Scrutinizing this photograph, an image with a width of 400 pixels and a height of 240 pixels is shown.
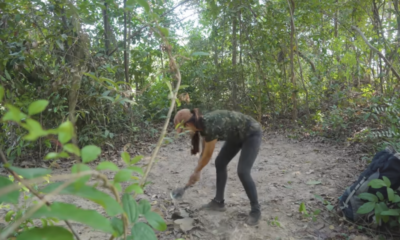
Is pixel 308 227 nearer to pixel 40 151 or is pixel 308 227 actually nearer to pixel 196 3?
pixel 40 151

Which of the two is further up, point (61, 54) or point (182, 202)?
point (61, 54)

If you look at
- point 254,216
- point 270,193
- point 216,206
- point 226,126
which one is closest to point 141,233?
point 226,126

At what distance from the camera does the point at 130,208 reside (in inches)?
40.5

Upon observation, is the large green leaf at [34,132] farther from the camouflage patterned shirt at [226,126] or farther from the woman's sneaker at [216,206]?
the woman's sneaker at [216,206]

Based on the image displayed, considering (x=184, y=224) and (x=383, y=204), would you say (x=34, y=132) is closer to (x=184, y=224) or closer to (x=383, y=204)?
(x=184, y=224)

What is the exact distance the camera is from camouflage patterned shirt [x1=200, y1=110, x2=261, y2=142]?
3.01m

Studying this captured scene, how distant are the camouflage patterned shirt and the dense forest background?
178 cm

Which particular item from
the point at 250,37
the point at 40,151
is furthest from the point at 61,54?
the point at 250,37

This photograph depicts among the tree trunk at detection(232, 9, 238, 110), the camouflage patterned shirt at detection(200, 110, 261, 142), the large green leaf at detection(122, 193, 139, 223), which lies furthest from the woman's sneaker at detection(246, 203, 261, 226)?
the tree trunk at detection(232, 9, 238, 110)

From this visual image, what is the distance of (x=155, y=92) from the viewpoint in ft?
25.8

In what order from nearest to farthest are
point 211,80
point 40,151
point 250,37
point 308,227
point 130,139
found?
1. point 308,227
2. point 40,151
3. point 130,139
4. point 250,37
5. point 211,80

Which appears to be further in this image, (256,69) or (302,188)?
(256,69)

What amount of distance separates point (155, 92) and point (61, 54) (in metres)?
3.12

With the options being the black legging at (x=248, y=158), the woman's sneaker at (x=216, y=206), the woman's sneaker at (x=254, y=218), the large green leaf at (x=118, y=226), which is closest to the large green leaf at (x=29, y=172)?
the large green leaf at (x=118, y=226)
